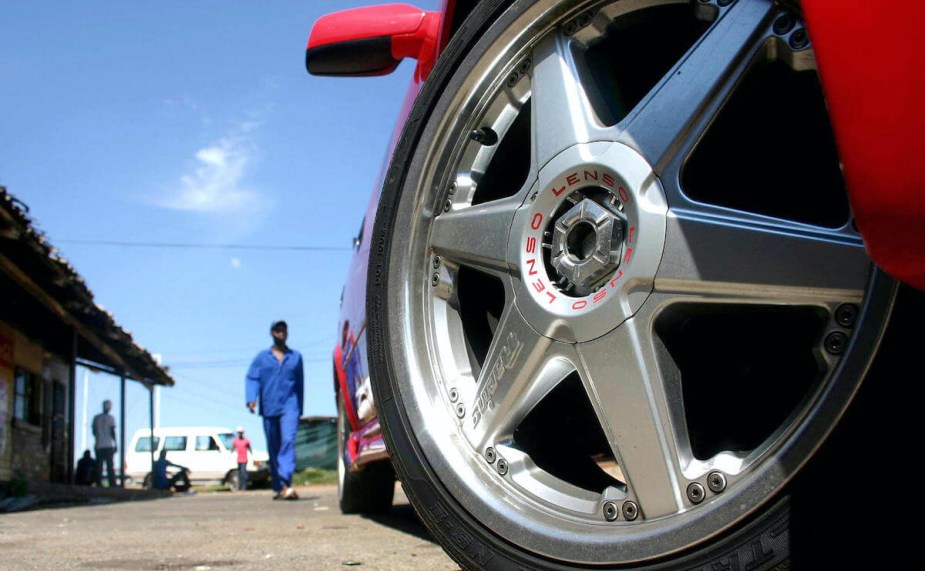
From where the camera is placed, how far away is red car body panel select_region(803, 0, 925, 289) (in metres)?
1.00

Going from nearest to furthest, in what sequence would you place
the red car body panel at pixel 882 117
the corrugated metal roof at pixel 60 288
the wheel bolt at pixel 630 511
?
1. the red car body panel at pixel 882 117
2. the wheel bolt at pixel 630 511
3. the corrugated metal roof at pixel 60 288

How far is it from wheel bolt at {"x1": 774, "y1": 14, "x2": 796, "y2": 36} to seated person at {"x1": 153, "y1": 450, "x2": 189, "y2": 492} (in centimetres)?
2545

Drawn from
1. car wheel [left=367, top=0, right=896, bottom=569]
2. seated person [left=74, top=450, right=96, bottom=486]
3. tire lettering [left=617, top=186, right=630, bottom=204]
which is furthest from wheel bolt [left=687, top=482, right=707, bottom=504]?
seated person [left=74, top=450, right=96, bottom=486]

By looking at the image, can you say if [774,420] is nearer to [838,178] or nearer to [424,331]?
[838,178]

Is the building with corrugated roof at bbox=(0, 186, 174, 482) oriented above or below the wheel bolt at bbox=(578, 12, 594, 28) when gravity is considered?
above

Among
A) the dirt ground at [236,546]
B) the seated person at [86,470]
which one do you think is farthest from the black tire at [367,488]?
the seated person at [86,470]

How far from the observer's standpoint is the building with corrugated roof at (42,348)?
40.1 ft

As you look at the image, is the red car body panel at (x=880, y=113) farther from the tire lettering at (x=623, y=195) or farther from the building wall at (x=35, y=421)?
the building wall at (x=35, y=421)

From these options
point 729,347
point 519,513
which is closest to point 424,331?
point 519,513

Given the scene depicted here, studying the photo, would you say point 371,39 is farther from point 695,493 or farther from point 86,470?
point 86,470

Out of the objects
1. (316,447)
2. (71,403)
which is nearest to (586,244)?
(71,403)

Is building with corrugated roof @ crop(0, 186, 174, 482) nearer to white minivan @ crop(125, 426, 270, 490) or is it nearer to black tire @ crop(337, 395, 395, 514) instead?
black tire @ crop(337, 395, 395, 514)

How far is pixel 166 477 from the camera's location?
2672cm

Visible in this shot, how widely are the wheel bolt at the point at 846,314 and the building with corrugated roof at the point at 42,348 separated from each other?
408 inches
